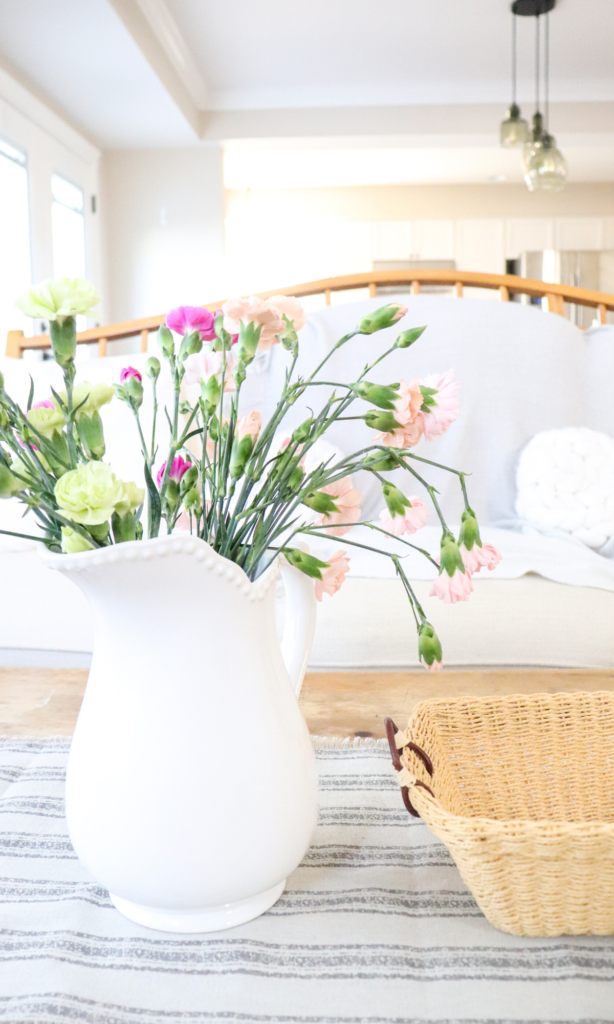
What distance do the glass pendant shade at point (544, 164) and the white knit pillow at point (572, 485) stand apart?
7.72 feet

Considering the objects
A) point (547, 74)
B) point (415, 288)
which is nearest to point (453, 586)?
point (415, 288)

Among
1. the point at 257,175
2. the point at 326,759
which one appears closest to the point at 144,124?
the point at 257,175

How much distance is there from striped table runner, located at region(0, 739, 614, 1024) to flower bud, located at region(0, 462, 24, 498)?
0.23 meters

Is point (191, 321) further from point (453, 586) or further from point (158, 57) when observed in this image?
point (158, 57)

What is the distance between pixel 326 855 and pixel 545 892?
0.16m

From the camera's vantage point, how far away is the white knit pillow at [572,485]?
1679 mm

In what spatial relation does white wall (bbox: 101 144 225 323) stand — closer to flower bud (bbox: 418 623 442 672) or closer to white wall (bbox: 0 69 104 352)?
white wall (bbox: 0 69 104 352)

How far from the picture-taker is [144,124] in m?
5.00

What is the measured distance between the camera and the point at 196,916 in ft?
1.50

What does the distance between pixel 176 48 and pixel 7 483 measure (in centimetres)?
470

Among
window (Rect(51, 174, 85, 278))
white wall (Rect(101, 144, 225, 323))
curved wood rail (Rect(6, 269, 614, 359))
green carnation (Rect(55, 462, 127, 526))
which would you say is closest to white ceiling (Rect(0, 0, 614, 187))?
white wall (Rect(101, 144, 225, 323))

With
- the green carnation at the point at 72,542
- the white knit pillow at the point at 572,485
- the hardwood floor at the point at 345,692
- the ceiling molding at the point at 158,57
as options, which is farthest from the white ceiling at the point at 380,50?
the green carnation at the point at 72,542

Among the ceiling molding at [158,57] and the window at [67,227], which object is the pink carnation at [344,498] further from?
the window at [67,227]

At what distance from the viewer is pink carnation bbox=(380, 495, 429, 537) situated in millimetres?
448
